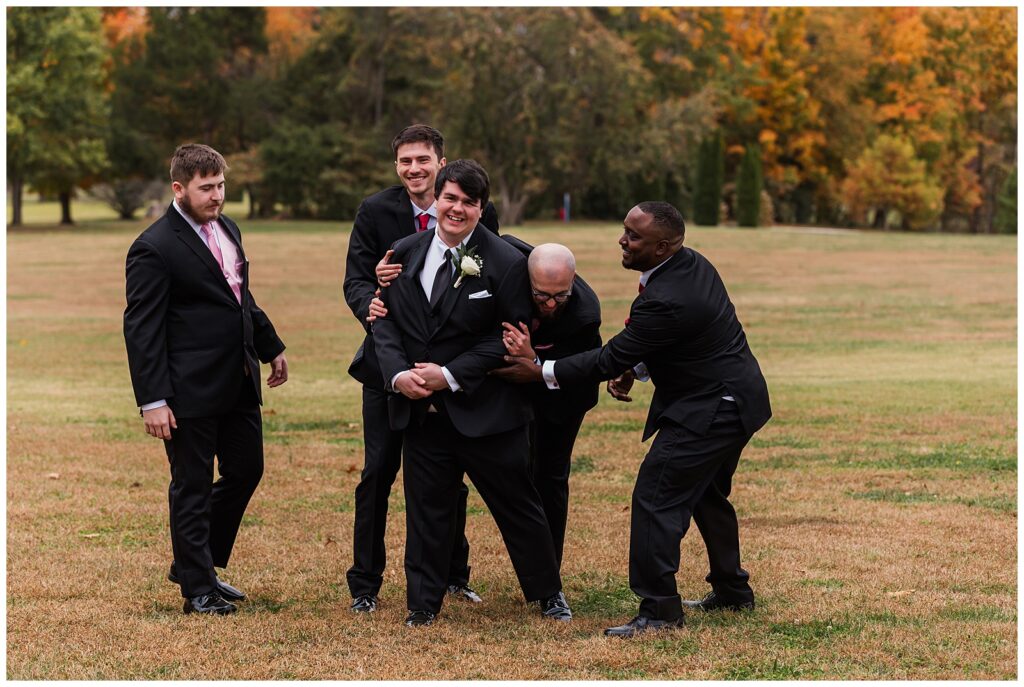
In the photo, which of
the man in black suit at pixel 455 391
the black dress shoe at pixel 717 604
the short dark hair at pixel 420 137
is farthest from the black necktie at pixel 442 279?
the black dress shoe at pixel 717 604

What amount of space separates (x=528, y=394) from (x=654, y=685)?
1.54m

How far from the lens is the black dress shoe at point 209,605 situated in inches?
239

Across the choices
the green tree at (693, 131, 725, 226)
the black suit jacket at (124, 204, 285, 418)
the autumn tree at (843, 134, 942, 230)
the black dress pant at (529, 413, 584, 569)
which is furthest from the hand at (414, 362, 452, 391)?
the autumn tree at (843, 134, 942, 230)

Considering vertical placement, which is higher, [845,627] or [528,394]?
[528,394]

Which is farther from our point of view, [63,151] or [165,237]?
[63,151]

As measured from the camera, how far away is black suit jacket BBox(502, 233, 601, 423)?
596 centimetres

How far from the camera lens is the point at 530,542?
235 inches

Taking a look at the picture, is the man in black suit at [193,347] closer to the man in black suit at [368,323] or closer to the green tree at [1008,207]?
the man in black suit at [368,323]

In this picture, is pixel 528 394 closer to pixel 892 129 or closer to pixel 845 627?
pixel 845 627

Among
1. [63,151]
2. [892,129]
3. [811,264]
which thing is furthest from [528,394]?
[892,129]

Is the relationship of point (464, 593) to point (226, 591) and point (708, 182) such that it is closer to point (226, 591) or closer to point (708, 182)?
point (226, 591)

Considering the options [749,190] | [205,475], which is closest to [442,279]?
[205,475]

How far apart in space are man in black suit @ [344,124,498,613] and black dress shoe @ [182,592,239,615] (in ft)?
1.85

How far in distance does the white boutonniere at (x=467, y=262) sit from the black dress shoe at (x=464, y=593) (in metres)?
1.57
